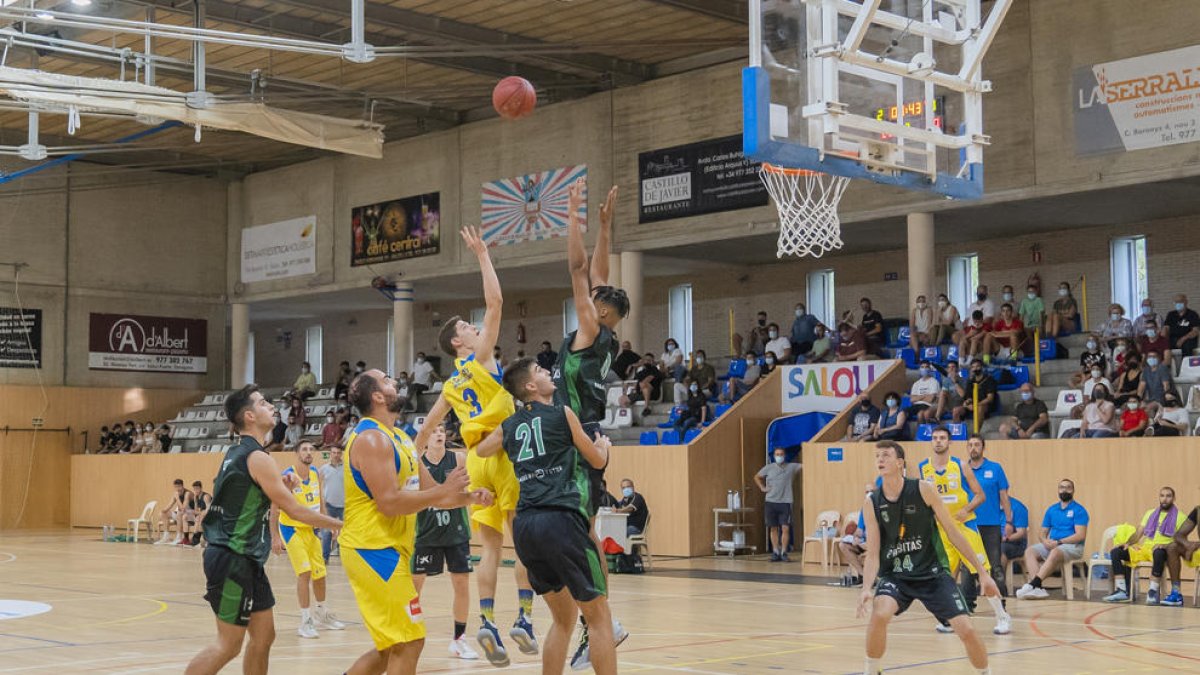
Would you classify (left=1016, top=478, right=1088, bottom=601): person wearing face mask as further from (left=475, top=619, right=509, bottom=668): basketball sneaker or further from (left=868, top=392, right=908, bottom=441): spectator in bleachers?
(left=475, top=619, right=509, bottom=668): basketball sneaker

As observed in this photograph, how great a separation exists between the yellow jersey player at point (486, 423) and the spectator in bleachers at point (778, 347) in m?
15.4

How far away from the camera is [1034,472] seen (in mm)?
17281

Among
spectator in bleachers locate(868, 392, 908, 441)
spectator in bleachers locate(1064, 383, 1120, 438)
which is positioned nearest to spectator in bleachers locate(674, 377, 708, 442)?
spectator in bleachers locate(868, 392, 908, 441)

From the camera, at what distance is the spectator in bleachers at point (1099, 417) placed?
56.2 ft

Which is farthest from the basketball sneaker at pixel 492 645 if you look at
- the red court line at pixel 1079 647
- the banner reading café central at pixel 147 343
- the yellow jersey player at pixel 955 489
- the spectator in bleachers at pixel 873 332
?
the banner reading café central at pixel 147 343

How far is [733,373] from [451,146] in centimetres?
921

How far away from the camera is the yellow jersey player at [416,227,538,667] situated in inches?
322

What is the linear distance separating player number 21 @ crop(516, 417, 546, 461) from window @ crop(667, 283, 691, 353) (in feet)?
78.3

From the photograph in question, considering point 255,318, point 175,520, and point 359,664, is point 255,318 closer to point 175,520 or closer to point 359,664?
point 175,520

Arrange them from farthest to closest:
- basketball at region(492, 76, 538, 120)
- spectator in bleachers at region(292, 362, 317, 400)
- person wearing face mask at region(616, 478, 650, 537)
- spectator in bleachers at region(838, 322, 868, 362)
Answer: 1. spectator in bleachers at region(292, 362, 317, 400)
2. spectator in bleachers at region(838, 322, 868, 362)
3. person wearing face mask at region(616, 478, 650, 537)
4. basketball at region(492, 76, 538, 120)

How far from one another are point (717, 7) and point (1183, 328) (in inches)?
361

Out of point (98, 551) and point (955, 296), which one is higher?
point (955, 296)

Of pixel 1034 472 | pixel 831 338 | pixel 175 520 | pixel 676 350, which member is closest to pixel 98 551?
pixel 175 520

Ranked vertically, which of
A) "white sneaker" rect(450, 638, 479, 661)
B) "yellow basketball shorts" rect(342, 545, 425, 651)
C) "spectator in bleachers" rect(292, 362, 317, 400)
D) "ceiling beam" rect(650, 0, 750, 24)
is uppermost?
"ceiling beam" rect(650, 0, 750, 24)
